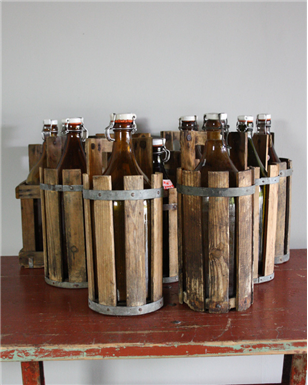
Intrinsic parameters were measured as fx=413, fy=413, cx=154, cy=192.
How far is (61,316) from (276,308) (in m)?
0.60

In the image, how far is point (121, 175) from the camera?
1104mm

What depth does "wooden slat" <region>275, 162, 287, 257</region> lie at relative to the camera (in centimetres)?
147

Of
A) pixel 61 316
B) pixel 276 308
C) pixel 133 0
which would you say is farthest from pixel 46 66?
pixel 276 308

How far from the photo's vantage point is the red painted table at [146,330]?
0.98 metres

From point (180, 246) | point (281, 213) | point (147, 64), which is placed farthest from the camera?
point (147, 64)

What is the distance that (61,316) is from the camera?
1136 millimetres

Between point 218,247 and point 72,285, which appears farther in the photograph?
point 72,285

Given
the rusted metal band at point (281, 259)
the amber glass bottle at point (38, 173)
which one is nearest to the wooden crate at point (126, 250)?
the amber glass bottle at point (38, 173)

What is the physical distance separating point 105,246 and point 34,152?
66cm

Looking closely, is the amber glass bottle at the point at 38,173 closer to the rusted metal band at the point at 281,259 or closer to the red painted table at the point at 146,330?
the red painted table at the point at 146,330

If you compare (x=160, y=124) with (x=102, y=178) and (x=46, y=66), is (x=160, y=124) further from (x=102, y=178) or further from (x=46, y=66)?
(x=102, y=178)

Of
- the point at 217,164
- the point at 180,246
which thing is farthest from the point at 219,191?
the point at 180,246

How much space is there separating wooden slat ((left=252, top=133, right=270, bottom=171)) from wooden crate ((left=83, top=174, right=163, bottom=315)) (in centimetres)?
43

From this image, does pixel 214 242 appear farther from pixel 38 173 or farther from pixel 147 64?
pixel 147 64
